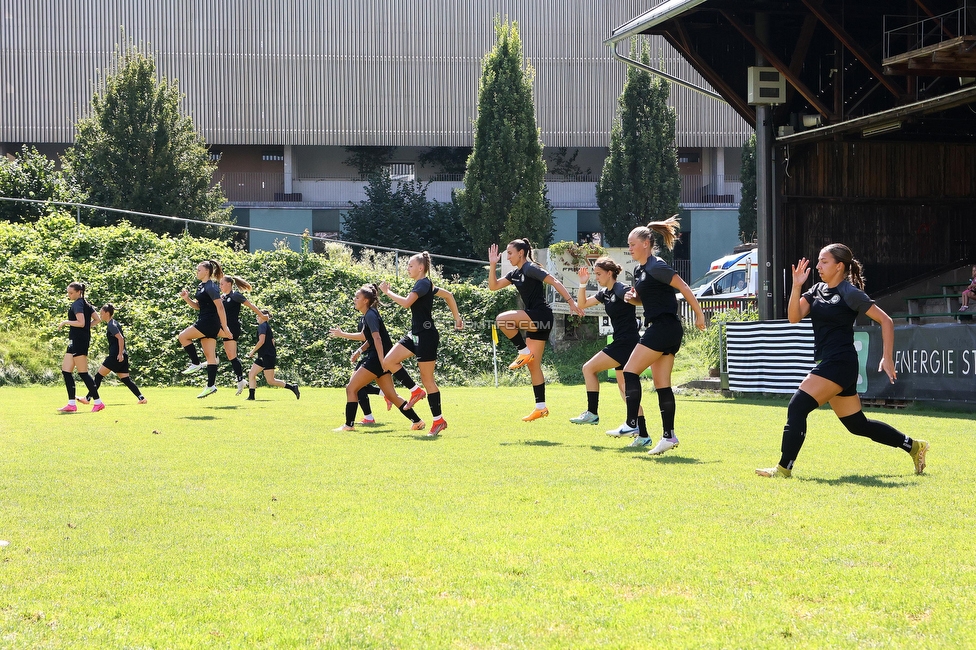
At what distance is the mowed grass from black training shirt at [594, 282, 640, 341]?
53.5 inches

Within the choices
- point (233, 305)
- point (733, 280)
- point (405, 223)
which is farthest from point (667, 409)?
point (405, 223)

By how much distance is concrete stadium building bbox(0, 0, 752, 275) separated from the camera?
44094 millimetres

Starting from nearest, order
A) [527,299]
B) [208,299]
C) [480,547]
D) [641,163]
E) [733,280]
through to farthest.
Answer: [480,547] → [527,299] → [208,299] → [733,280] → [641,163]

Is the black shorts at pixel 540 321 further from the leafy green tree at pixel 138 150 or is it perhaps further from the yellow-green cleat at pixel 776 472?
the leafy green tree at pixel 138 150

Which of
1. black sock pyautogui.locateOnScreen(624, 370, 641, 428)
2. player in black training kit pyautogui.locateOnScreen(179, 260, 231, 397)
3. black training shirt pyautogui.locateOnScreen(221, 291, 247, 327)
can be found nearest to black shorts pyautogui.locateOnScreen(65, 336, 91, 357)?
player in black training kit pyautogui.locateOnScreen(179, 260, 231, 397)

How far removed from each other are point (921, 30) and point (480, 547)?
683 inches

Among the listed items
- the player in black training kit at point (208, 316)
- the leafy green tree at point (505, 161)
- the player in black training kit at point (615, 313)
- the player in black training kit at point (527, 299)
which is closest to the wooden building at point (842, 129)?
the player in black training kit at point (208, 316)

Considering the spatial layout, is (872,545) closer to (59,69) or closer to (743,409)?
(743,409)

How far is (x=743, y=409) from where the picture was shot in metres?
16.8

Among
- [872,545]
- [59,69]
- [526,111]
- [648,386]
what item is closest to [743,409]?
[648,386]

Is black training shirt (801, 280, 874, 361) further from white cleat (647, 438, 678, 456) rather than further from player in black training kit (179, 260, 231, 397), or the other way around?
player in black training kit (179, 260, 231, 397)

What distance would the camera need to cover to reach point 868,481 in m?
7.74

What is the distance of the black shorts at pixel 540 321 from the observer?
1174cm

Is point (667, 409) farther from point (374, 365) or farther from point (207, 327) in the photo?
point (207, 327)
